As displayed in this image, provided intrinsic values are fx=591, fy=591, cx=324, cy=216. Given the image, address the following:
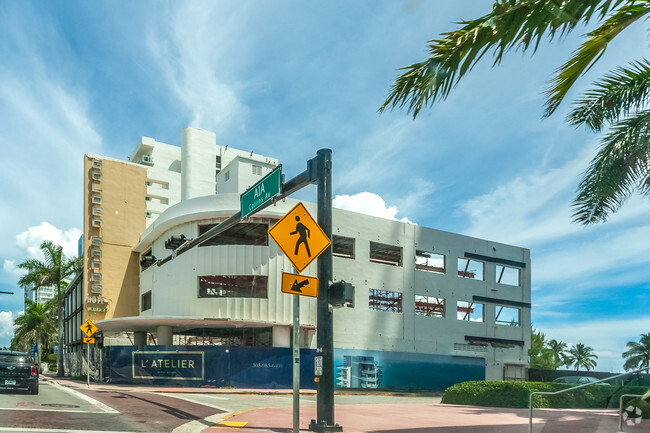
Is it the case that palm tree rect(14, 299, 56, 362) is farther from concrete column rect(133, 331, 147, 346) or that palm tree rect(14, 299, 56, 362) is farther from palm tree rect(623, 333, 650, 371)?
palm tree rect(623, 333, 650, 371)

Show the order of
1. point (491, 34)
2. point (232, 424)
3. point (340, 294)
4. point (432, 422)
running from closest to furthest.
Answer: point (491, 34) < point (340, 294) < point (232, 424) < point (432, 422)

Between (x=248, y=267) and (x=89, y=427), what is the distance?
68.7ft

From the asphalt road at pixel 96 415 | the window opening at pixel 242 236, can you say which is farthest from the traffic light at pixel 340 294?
the window opening at pixel 242 236

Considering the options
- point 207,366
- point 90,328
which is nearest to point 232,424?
point 207,366

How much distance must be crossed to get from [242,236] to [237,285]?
9.46 feet

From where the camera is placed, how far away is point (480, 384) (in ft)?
65.2

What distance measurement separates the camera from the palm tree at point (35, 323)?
80.4 meters

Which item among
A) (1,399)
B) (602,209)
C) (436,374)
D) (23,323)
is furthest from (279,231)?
(23,323)

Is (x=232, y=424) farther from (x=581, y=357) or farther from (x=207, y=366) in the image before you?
(x=581, y=357)

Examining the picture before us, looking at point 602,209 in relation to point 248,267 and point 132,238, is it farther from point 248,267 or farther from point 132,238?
point 132,238

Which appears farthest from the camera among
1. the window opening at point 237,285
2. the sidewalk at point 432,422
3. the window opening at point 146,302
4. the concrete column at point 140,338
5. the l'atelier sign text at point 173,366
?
the window opening at point 146,302

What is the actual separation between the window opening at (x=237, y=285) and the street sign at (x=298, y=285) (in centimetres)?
2264

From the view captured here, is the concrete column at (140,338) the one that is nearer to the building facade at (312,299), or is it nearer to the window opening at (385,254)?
the building facade at (312,299)

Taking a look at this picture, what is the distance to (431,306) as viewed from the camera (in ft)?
133
